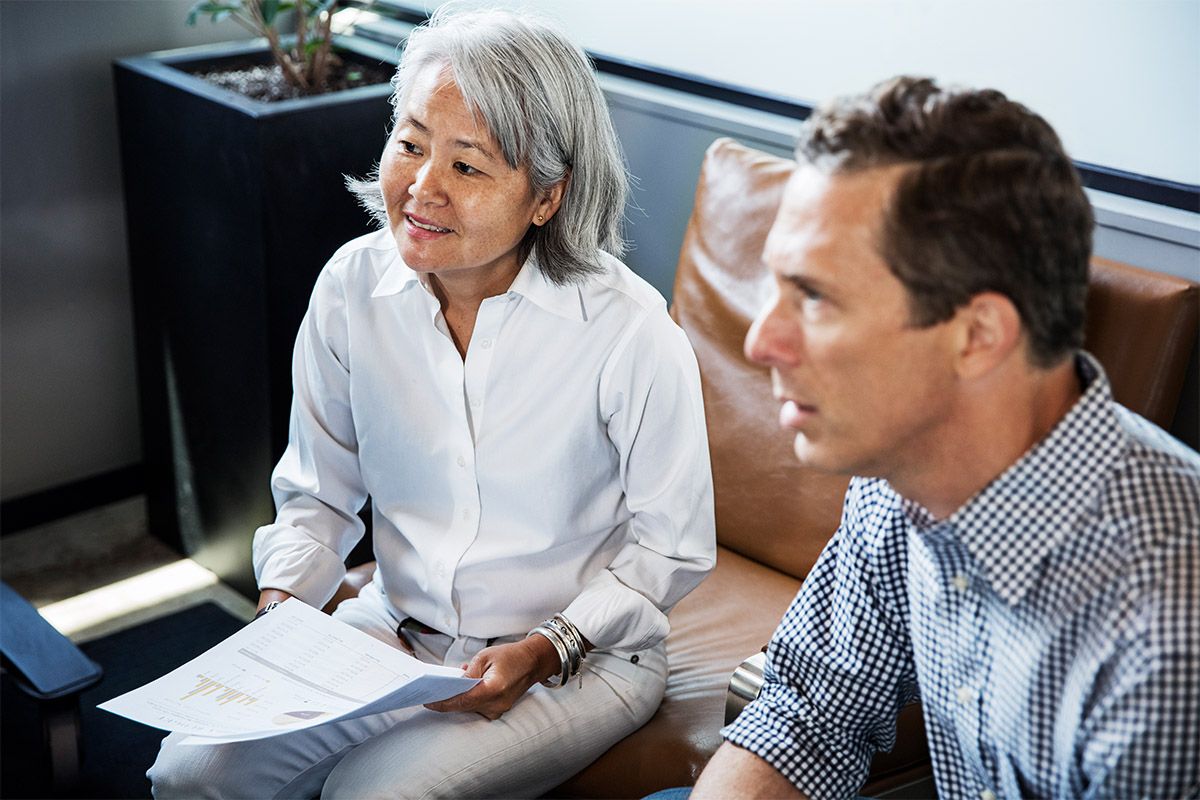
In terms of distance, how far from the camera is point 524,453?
172 centimetres

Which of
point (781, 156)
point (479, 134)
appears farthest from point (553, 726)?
point (781, 156)

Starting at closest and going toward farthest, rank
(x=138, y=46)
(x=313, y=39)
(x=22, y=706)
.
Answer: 1. (x=22, y=706)
2. (x=313, y=39)
3. (x=138, y=46)

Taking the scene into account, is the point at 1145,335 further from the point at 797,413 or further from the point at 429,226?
the point at 429,226

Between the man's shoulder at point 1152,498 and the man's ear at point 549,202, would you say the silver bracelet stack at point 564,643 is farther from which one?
the man's shoulder at point 1152,498

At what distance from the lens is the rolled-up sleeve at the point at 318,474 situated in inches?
70.6

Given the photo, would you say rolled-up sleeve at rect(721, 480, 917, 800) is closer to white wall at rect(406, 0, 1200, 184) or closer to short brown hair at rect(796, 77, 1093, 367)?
short brown hair at rect(796, 77, 1093, 367)

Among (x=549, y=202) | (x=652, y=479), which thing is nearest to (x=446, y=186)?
(x=549, y=202)

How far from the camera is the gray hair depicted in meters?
1.64

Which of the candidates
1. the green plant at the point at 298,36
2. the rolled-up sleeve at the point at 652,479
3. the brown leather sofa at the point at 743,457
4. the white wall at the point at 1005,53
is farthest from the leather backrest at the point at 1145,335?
the green plant at the point at 298,36

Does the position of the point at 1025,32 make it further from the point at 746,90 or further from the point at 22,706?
the point at 22,706

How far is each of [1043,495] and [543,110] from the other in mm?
831

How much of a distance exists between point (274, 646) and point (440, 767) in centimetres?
24

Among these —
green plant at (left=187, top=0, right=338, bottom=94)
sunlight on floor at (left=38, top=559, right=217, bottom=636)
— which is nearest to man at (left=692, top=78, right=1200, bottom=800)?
green plant at (left=187, top=0, right=338, bottom=94)

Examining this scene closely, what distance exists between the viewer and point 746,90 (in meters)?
2.42
